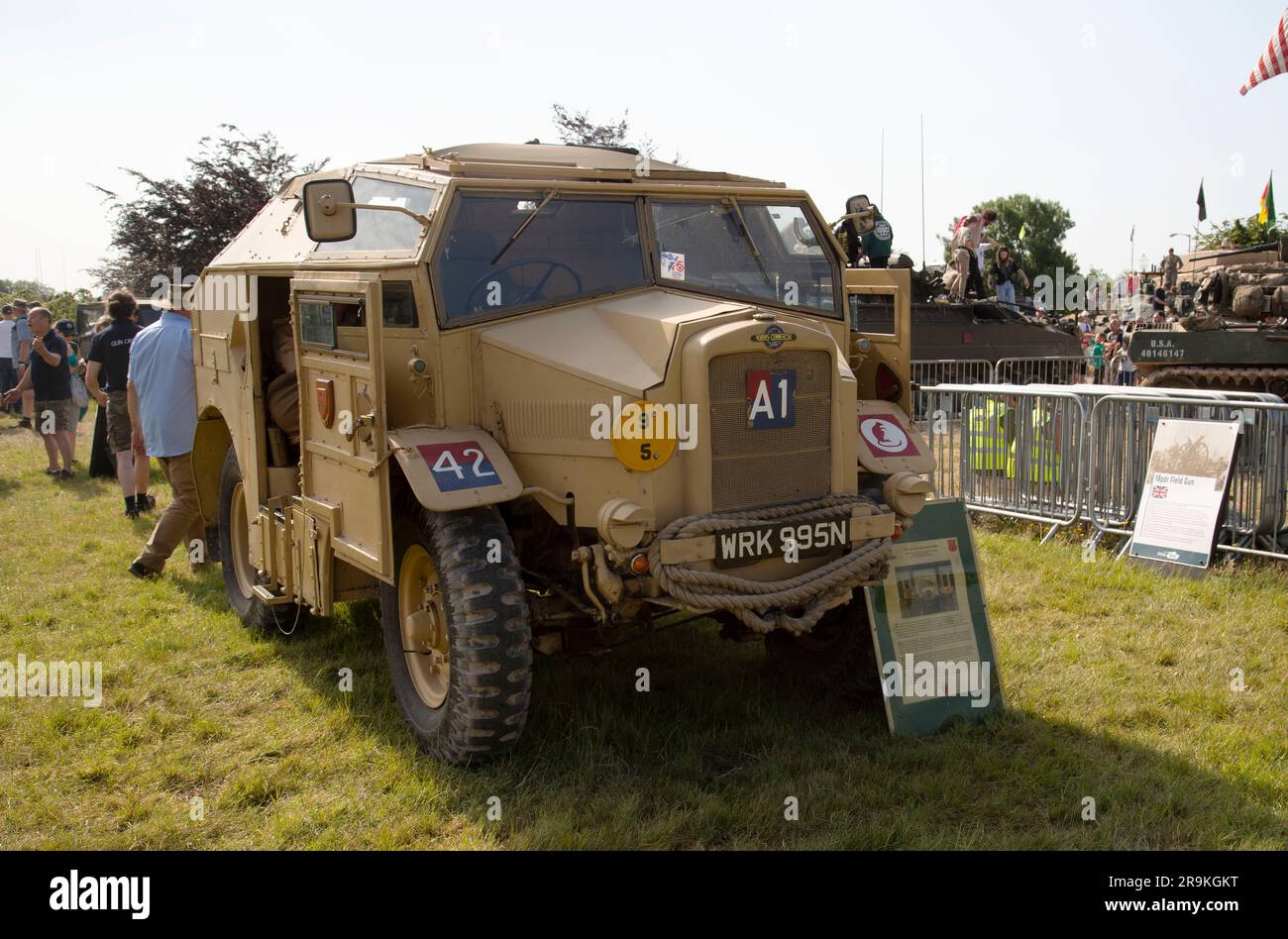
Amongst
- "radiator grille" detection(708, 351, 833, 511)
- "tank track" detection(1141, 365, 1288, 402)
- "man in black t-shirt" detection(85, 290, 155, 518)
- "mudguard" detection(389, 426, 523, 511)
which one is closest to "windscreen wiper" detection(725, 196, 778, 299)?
"radiator grille" detection(708, 351, 833, 511)

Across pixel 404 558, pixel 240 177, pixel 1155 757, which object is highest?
pixel 240 177

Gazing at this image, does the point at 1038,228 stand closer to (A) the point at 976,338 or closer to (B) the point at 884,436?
(A) the point at 976,338

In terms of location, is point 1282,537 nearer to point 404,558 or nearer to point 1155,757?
point 1155,757

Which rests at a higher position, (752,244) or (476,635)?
(752,244)

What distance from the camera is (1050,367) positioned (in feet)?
67.8

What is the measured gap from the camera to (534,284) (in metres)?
5.41

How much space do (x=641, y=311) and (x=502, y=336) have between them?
24.0 inches

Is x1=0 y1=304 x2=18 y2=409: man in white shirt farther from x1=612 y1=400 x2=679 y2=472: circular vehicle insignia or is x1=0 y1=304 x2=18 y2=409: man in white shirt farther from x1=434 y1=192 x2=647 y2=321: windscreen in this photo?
x1=612 y1=400 x2=679 y2=472: circular vehicle insignia

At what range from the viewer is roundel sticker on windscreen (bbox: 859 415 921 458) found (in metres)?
5.58

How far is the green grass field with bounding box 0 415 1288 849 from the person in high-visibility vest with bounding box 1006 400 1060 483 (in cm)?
213

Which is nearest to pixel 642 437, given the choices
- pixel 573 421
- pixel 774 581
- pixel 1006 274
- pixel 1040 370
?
pixel 573 421

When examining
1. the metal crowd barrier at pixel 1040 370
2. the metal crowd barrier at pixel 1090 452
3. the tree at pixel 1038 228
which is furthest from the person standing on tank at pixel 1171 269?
the tree at pixel 1038 228

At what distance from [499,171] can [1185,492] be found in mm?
5644

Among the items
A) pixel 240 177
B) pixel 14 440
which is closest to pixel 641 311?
pixel 14 440
